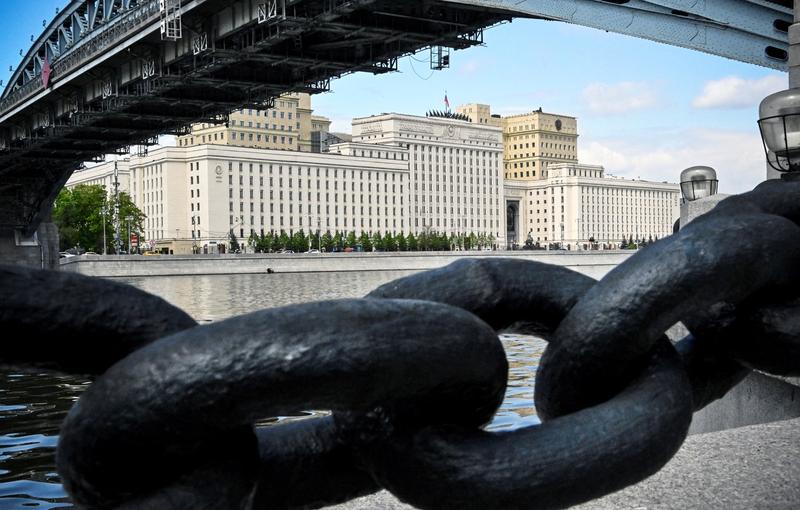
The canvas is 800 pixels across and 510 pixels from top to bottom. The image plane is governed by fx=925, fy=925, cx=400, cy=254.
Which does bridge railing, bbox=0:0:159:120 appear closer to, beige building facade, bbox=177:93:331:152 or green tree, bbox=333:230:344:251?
green tree, bbox=333:230:344:251

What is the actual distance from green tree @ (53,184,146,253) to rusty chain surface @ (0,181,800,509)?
68691 millimetres

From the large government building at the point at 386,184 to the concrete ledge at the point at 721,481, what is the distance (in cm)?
8279

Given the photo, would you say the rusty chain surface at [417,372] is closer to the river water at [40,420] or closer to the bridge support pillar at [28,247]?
the river water at [40,420]

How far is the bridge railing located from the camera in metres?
27.8

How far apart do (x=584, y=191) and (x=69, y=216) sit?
236ft

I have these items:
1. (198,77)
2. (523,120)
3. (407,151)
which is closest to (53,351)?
(198,77)

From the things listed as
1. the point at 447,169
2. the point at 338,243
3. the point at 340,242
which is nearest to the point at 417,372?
the point at 338,243

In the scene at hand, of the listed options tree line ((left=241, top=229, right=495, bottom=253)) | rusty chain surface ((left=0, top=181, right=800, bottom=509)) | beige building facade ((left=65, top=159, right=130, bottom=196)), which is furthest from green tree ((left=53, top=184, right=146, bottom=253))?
rusty chain surface ((left=0, top=181, right=800, bottom=509))

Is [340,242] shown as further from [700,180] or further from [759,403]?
[759,403]

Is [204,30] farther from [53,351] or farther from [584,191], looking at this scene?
[584,191]

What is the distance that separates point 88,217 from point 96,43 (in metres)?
39.3

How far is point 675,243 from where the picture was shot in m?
1.00

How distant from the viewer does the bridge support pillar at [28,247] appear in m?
44.8

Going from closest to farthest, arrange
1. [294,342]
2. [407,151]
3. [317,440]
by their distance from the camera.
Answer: [294,342], [317,440], [407,151]
